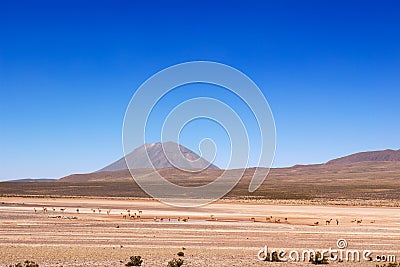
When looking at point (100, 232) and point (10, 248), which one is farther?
point (100, 232)

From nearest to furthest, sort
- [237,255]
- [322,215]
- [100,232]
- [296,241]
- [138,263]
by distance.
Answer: [138,263]
[237,255]
[296,241]
[100,232]
[322,215]

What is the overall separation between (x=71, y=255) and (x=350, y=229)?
847 inches

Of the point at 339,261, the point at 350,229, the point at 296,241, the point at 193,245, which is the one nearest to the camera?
the point at 339,261

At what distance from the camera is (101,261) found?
2020cm

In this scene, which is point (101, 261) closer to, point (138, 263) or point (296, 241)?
point (138, 263)

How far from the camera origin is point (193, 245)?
25891mm

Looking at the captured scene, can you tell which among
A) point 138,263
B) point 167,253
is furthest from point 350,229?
point 138,263

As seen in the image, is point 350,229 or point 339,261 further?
point 350,229

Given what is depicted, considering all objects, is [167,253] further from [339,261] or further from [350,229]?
[350,229]

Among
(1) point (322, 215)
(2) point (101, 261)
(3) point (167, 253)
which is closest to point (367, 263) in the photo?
(3) point (167, 253)

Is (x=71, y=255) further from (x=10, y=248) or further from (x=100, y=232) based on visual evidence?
(x=100, y=232)

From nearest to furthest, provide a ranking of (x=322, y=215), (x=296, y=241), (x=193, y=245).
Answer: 1. (x=193, y=245)
2. (x=296, y=241)
3. (x=322, y=215)

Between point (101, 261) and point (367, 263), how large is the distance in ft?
33.1

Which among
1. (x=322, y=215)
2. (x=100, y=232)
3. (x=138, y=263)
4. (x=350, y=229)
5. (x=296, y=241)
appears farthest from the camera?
(x=322, y=215)
